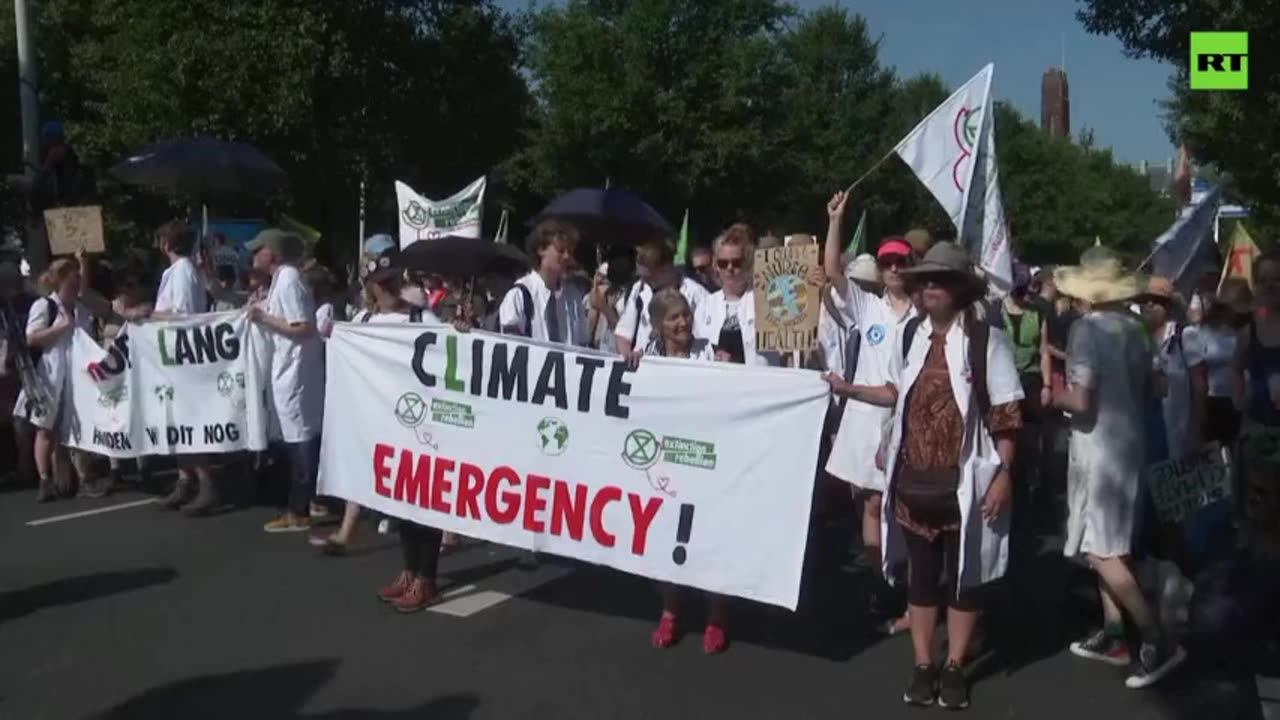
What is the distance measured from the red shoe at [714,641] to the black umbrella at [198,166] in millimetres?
7635

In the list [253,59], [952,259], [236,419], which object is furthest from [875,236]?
[952,259]

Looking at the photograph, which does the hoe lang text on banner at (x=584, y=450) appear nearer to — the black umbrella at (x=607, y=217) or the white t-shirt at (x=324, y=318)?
the white t-shirt at (x=324, y=318)

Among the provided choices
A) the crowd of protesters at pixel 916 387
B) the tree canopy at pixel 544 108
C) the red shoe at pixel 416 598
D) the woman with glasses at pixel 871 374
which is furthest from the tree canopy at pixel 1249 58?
the red shoe at pixel 416 598

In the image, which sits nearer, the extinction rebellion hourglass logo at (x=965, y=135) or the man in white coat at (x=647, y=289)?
the extinction rebellion hourglass logo at (x=965, y=135)

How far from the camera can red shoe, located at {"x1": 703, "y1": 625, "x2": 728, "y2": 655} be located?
6.25 m

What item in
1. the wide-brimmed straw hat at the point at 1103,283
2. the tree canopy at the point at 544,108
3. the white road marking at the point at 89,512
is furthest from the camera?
the tree canopy at the point at 544,108

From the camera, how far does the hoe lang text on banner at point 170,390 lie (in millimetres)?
9258

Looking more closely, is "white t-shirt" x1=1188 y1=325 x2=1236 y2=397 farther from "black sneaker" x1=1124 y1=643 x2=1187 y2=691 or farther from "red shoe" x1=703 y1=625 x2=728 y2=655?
"red shoe" x1=703 y1=625 x2=728 y2=655

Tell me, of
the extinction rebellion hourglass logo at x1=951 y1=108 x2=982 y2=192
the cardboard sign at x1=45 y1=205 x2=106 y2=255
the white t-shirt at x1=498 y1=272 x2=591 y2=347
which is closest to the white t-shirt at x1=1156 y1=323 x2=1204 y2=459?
the extinction rebellion hourglass logo at x1=951 y1=108 x2=982 y2=192

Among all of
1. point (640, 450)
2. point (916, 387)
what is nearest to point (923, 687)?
point (916, 387)

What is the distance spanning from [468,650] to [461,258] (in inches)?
158

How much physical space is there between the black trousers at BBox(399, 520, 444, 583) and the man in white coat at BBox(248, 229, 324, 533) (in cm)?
184

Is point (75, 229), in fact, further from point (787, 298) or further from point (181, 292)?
point (787, 298)

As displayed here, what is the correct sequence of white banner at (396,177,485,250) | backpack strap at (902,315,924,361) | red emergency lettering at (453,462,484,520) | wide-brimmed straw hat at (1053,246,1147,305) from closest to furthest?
backpack strap at (902,315,924,361), wide-brimmed straw hat at (1053,246,1147,305), red emergency lettering at (453,462,484,520), white banner at (396,177,485,250)
